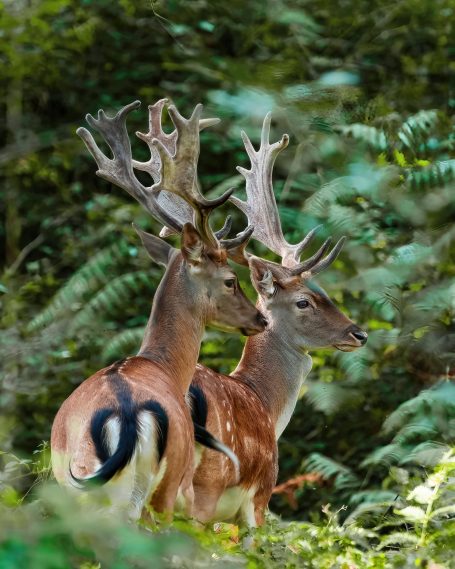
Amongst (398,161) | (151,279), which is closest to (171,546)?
(398,161)

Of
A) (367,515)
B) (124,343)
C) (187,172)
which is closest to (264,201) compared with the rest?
(187,172)

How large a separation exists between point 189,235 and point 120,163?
686mm

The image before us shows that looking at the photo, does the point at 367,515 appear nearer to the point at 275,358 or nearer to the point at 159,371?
the point at 275,358

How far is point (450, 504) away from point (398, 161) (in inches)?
184

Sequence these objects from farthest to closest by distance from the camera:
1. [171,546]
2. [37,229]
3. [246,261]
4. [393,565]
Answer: [37,229]
[246,261]
[393,565]
[171,546]

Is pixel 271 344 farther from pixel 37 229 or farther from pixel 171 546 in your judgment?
pixel 37 229

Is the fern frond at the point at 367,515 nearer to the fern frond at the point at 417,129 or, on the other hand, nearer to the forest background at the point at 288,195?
the forest background at the point at 288,195

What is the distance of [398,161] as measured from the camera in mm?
8922

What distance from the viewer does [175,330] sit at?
18.7 feet

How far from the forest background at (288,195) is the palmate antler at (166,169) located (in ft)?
4.69

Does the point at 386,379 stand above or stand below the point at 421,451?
below

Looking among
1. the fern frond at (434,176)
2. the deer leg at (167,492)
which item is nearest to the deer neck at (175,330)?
the deer leg at (167,492)

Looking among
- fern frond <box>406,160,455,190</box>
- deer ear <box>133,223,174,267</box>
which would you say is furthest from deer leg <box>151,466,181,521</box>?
fern frond <box>406,160,455,190</box>

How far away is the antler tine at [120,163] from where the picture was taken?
6.11m
